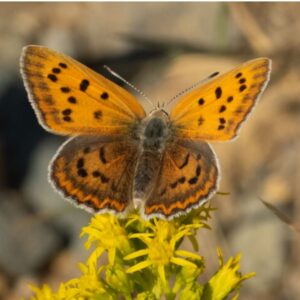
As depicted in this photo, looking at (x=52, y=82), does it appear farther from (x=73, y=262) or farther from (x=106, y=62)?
(x=106, y=62)

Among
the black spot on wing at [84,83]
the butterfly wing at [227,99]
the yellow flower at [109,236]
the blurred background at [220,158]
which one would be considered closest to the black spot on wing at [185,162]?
the butterfly wing at [227,99]

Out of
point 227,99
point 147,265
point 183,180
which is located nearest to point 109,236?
point 147,265

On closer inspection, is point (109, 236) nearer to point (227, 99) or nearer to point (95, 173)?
point (95, 173)

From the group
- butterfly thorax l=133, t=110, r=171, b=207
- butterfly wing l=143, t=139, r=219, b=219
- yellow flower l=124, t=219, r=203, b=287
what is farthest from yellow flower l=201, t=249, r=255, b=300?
butterfly thorax l=133, t=110, r=171, b=207

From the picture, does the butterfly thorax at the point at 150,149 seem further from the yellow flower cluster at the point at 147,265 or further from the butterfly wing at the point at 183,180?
the yellow flower cluster at the point at 147,265

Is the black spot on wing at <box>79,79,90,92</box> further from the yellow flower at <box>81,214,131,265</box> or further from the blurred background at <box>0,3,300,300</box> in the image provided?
the blurred background at <box>0,3,300,300</box>

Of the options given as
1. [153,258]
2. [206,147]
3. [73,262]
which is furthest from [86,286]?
[73,262]
